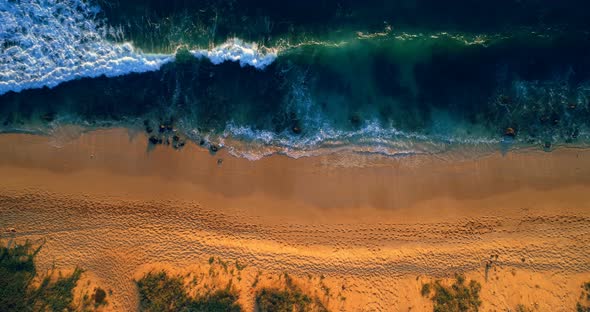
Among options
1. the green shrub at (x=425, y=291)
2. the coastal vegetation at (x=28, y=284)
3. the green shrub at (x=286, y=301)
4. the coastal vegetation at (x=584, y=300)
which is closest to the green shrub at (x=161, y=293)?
the coastal vegetation at (x=28, y=284)

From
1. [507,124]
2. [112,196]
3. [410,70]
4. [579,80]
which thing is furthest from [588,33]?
[112,196]

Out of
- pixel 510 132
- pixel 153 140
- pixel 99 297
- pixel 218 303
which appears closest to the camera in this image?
pixel 218 303

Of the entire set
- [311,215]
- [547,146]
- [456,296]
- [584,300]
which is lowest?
[456,296]

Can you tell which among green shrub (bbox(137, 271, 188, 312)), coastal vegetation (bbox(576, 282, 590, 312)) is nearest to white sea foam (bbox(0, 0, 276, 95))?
green shrub (bbox(137, 271, 188, 312))

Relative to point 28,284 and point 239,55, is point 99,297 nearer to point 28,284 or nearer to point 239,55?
point 28,284

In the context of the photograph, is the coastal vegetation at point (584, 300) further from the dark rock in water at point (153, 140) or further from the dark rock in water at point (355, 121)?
the dark rock in water at point (153, 140)

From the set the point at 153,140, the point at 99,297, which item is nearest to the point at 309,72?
the point at 153,140
